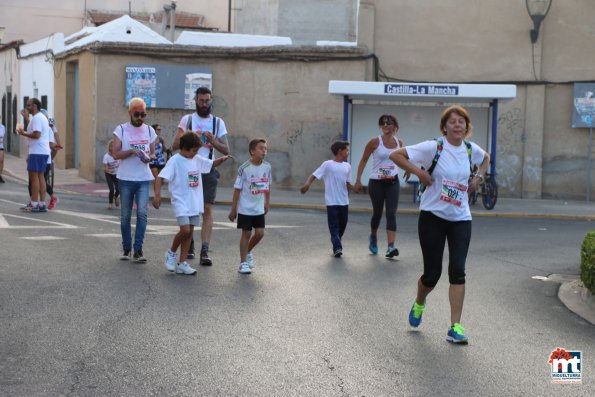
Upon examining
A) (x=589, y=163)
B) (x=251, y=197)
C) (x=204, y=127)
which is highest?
(x=204, y=127)

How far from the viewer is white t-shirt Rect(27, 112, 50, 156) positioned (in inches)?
615

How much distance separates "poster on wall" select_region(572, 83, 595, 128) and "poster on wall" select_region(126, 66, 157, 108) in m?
10.4

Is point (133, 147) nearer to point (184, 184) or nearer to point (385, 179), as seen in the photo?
point (184, 184)

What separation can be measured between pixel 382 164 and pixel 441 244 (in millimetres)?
4557

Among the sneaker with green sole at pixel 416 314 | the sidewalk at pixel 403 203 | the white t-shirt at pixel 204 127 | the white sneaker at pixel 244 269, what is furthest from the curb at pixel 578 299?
the sidewalk at pixel 403 203

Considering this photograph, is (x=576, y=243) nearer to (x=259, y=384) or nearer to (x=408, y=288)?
(x=408, y=288)

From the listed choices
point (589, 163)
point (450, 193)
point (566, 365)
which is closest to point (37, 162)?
point (450, 193)

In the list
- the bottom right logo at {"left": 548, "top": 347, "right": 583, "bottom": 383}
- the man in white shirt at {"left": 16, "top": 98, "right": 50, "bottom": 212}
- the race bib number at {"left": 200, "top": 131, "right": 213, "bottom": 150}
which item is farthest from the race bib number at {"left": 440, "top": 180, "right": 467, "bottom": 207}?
the man in white shirt at {"left": 16, "top": 98, "right": 50, "bottom": 212}

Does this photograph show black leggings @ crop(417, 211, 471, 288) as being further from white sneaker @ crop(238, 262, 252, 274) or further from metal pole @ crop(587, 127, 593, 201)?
metal pole @ crop(587, 127, 593, 201)

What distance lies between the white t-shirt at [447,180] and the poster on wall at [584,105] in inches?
673

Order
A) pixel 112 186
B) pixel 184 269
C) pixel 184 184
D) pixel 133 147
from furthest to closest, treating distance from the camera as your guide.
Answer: pixel 112 186 → pixel 133 147 → pixel 184 184 → pixel 184 269

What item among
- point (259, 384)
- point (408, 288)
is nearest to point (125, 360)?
point (259, 384)

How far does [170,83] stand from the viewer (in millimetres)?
24281

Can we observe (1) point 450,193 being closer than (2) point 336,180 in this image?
Yes
